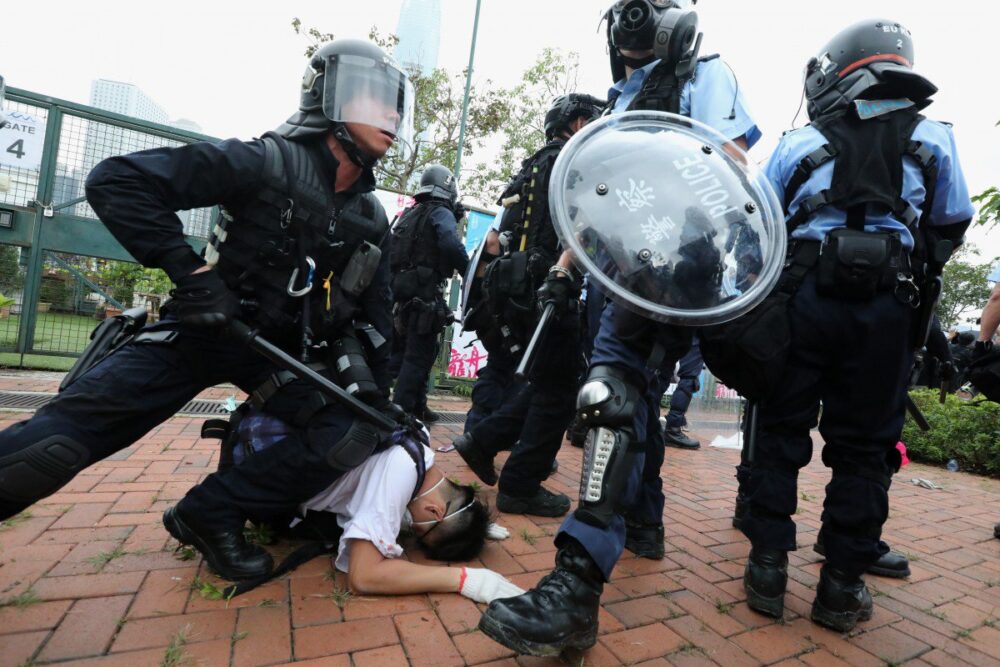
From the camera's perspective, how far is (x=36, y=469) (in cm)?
153

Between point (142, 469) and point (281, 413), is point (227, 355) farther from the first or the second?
point (142, 469)

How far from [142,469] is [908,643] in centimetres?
344

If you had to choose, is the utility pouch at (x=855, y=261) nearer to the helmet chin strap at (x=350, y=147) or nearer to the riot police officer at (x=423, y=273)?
the helmet chin strap at (x=350, y=147)

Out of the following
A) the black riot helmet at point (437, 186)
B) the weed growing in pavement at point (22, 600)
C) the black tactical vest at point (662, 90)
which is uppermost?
the black riot helmet at point (437, 186)

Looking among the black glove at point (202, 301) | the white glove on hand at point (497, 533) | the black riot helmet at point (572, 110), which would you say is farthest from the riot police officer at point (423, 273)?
the black glove at point (202, 301)

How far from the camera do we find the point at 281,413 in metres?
2.03

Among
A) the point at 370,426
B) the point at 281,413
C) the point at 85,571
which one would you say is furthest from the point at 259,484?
the point at 85,571

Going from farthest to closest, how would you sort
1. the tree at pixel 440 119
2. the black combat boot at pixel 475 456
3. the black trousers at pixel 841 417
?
the tree at pixel 440 119 < the black combat boot at pixel 475 456 < the black trousers at pixel 841 417

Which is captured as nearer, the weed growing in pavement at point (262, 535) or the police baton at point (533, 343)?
the police baton at point (533, 343)

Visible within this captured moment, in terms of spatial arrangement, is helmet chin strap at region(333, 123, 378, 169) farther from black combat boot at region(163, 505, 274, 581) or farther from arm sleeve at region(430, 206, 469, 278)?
arm sleeve at region(430, 206, 469, 278)

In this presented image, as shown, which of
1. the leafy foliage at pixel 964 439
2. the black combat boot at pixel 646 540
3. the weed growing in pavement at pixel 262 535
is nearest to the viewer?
the weed growing in pavement at pixel 262 535

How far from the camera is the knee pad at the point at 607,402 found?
1.62 meters

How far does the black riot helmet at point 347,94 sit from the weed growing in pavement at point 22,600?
166 centimetres

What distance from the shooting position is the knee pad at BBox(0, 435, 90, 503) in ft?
4.93
